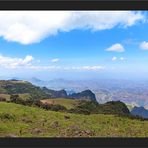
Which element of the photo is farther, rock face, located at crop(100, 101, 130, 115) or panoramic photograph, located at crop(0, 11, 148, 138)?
rock face, located at crop(100, 101, 130, 115)

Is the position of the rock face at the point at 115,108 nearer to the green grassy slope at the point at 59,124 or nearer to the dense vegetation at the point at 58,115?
the dense vegetation at the point at 58,115

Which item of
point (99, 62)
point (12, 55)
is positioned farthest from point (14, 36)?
point (99, 62)

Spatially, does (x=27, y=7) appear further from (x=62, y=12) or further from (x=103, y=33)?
(x=103, y=33)

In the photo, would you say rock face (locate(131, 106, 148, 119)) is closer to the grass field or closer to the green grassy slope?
the green grassy slope

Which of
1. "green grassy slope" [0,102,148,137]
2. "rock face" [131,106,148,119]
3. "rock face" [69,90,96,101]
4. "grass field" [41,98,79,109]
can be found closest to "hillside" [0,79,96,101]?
"rock face" [69,90,96,101]

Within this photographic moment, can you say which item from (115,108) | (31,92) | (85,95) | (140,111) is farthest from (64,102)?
(140,111)
